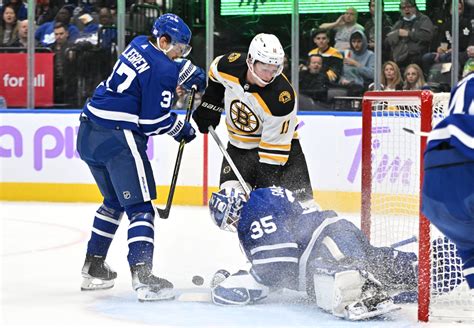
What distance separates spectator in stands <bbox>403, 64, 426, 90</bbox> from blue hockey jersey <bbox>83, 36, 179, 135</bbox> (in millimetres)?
3316

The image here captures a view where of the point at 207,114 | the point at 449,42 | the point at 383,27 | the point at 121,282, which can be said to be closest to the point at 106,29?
the point at 383,27

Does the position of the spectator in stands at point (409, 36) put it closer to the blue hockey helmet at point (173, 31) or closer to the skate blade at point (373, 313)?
the blue hockey helmet at point (173, 31)

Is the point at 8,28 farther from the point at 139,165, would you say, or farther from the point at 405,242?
the point at 405,242

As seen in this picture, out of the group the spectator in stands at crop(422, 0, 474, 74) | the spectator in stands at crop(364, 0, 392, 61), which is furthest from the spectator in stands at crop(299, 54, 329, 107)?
the spectator in stands at crop(422, 0, 474, 74)

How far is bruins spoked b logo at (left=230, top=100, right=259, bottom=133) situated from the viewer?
4195 millimetres

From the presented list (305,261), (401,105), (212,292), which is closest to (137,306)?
(212,292)

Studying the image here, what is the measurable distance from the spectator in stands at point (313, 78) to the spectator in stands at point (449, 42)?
70cm

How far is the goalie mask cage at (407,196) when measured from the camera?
356cm

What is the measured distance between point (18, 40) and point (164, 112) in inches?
159

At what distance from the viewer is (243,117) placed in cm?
423

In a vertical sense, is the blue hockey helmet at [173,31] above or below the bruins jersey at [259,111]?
above

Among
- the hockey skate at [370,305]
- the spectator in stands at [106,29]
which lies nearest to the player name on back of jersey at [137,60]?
the hockey skate at [370,305]

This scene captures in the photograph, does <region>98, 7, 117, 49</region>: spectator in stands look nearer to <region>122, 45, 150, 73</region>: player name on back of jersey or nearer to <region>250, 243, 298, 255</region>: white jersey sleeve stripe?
<region>122, 45, 150, 73</region>: player name on back of jersey

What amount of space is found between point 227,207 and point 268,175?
20.3 inches
